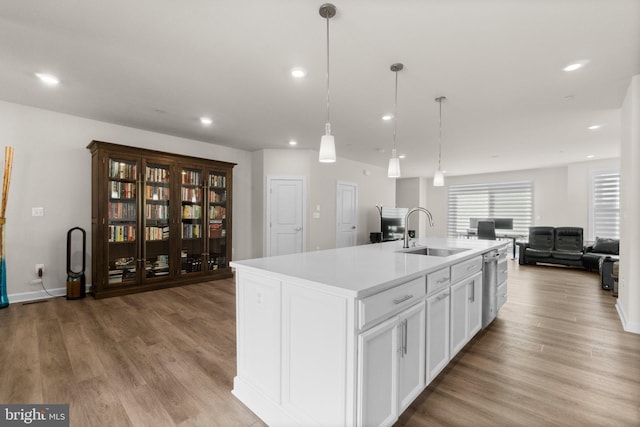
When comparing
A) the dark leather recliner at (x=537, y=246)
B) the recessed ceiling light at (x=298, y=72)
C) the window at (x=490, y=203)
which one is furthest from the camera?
the window at (x=490, y=203)

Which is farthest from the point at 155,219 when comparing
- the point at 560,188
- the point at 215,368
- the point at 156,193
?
the point at 560,188

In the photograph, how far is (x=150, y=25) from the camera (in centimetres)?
214

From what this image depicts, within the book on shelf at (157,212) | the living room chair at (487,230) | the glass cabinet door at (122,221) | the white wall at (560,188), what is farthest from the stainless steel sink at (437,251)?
the white wall at (560,188)

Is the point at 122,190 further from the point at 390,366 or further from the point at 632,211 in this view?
the point at 632,211

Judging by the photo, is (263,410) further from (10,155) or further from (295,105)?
(10,155)

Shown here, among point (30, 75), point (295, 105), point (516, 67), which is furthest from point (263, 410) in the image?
point (30, 75)

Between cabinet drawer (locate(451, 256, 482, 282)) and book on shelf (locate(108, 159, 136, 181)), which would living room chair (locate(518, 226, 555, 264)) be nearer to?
cabinet drawer (locate(451, 256, 482, 282))

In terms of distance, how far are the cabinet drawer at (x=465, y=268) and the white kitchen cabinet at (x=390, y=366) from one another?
1.80ft

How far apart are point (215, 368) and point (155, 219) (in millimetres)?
3090

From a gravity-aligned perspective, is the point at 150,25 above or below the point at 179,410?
above

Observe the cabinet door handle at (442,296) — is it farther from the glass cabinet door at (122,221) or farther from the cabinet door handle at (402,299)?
the glass cabinet door at (122,221)

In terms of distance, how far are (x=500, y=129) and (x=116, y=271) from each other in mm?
6110

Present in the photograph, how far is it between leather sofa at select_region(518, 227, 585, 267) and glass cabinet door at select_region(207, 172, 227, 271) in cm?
669

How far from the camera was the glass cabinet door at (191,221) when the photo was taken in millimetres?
4852
